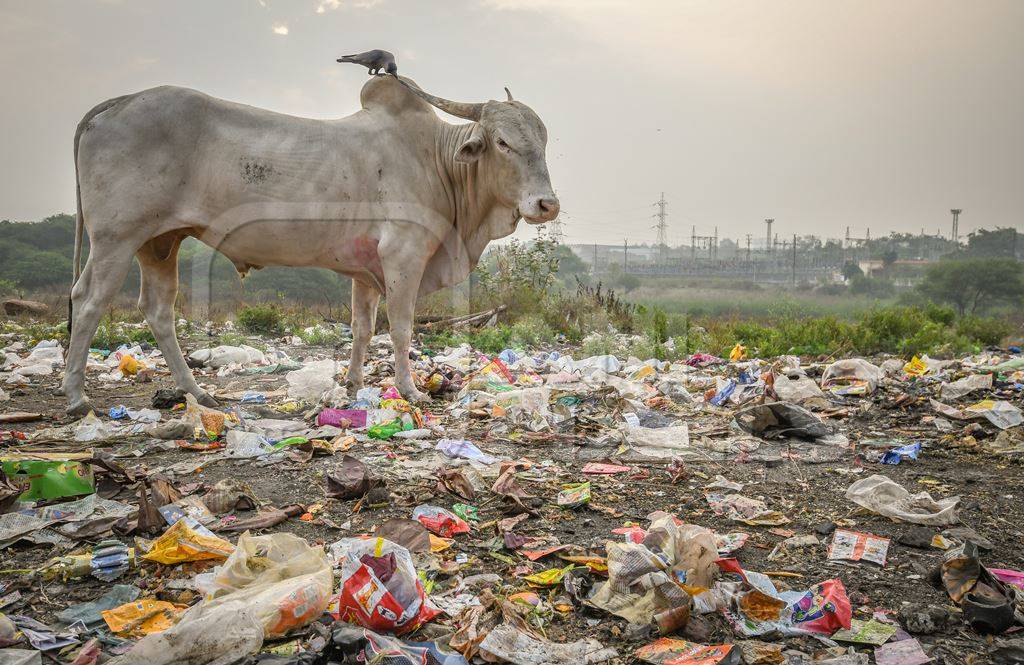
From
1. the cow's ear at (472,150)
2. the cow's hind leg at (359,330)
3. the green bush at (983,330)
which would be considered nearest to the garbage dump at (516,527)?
the cow's hind leg at (359,330)

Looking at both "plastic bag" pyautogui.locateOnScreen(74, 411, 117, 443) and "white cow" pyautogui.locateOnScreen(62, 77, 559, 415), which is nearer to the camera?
"plastic bag" pyautogui.locateOnScreen(74, 411, 117, 443)

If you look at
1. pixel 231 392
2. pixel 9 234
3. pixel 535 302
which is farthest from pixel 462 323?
pixel 9 234

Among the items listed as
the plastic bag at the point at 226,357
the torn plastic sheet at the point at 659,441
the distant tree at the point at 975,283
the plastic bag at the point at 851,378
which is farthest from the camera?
the distant tree at the point at 975,283

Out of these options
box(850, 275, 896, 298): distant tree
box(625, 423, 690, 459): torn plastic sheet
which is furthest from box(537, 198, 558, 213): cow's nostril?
box(850, 275, 896, 298): distant tree

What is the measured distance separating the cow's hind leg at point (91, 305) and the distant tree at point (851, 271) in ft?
111

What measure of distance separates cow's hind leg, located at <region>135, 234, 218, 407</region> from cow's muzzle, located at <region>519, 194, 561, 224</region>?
247 centimetres

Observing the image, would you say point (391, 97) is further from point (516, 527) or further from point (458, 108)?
point (516, 527)

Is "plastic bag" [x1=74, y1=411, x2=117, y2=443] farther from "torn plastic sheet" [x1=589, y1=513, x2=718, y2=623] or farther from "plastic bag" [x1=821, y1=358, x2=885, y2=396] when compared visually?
"plastic bag" [x1=821, y1=358, x2=885, y2=396]

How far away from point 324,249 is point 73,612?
301 centimetres

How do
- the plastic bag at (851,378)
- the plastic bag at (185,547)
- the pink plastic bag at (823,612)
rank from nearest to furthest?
the pink plastic bag at (823,612)
the plastic bag at (185,547)
the plastic bag at (851,378)

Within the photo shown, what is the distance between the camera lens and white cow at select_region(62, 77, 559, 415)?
4094 millimetres

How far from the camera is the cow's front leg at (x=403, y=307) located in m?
4.49

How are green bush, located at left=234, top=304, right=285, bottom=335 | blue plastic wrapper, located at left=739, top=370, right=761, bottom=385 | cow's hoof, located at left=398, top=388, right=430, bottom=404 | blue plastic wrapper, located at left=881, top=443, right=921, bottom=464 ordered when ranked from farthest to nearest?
green bush, located at left=234, top=304, right=285, bottom=335, blue plastic wrapper, located at left=739, top=370, right=761, bottom=385, cow's hoof, located at left=398, top=388, right=430, bottom=404, blue plastic wrapper, located at left=881, top=443, right=921, bottom=464

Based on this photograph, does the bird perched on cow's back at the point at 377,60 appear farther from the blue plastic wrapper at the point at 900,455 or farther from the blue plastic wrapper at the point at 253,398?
the blue plastic wrapper at the point at 900,455
